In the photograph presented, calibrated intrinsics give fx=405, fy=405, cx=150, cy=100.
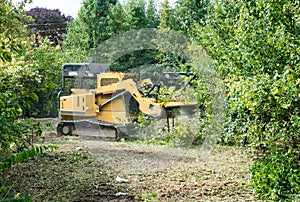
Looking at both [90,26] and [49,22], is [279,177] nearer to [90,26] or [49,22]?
[90,26]

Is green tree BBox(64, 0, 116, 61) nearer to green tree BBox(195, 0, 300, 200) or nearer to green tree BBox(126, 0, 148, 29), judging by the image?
green tree BBox(126, 0, 148, 29)

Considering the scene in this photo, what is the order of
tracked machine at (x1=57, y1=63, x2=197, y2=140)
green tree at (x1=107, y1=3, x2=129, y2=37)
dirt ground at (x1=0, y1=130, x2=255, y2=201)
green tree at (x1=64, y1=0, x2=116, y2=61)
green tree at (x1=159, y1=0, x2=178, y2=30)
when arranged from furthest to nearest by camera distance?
green tree at (x1=107, y1=3, x2=129, y2=37) < green tree at (x1=64, y1=0, x2=116, y2=61) < green tree at (x1=159, y1=0, x2=178, y2=30) < tracked machine at (x1=57, y1=63, x2=197, y2=140) < dirt ground at (x1=0, y1=130, x2=255, y2=201)

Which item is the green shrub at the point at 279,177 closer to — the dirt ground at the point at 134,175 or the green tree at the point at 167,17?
the dirt ground at the point at 134,175

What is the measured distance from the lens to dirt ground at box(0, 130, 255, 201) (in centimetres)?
525

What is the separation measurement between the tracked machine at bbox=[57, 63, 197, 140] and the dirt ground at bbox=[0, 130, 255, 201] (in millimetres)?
1223

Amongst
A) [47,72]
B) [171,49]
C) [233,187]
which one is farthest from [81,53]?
[233,187]

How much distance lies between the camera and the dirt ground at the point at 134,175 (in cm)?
525

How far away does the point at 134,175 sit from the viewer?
6438mm

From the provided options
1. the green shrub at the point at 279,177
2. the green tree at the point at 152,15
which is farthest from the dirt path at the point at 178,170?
the green tree at the point at 152,15

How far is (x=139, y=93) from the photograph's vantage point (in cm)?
1027

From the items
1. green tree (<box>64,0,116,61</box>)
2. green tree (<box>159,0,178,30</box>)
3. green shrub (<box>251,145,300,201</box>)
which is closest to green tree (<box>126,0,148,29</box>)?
green tree (<box>64,0,116,61</box>)

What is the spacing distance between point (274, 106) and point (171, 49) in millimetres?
9529

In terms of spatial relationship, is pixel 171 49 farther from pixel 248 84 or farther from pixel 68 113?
pixel 248 84

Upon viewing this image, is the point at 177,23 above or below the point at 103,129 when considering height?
above
